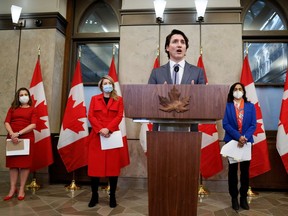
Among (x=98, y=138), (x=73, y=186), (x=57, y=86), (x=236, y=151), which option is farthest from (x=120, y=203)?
(x=57, y=86)

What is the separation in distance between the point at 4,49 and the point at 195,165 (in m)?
4.35

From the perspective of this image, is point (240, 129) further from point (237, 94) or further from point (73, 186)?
point (73, 186)

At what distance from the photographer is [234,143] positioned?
2.96 m

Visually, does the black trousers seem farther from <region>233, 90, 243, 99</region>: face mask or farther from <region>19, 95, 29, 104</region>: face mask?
<region>19, 95, 29, 104</region>: face mask

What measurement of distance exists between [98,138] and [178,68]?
A: 67.5 inches

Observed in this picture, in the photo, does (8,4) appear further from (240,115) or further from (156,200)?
(156,200)

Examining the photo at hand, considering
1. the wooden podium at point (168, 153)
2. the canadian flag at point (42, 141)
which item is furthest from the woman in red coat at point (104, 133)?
the wooden podium at point (168, 153)

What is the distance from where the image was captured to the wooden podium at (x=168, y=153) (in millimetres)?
1208

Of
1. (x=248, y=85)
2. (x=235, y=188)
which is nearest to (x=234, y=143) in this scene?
(x=235, y=188)

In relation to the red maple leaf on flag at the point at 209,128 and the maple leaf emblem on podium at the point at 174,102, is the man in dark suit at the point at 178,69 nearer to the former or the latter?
the maple leaf emblem on podium at the point at 174,102

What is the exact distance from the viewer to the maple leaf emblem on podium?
3.92ft

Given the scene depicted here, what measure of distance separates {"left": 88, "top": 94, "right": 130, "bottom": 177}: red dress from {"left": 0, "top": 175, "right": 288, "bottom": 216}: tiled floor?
1.39ft

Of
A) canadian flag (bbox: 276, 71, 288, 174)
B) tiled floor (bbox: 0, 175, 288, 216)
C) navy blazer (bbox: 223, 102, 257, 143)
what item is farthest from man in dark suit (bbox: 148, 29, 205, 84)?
canadian flag (bbox: 276, 71, 288, 174)

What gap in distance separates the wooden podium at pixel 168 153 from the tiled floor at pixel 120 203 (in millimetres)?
1636
